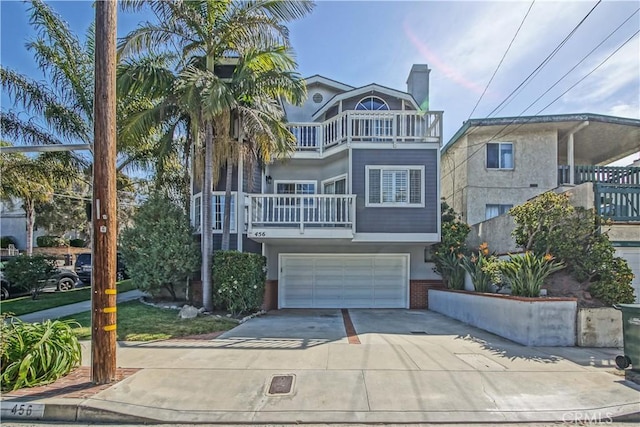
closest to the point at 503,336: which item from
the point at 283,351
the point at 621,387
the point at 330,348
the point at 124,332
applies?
the point at 621,387

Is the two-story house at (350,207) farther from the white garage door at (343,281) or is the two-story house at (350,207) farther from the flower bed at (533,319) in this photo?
the flower bed at (533,319)

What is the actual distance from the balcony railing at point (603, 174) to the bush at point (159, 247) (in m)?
14.3

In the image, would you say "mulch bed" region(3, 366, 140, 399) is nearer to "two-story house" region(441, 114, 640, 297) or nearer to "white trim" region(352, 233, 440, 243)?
"white trim" region(352, 233, 440, 243)

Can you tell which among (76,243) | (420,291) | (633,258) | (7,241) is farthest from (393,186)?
(7,241)

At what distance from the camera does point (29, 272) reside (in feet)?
45.5

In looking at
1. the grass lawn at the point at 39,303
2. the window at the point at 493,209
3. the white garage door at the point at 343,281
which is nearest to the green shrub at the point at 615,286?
the white garage door at the point at 343,281

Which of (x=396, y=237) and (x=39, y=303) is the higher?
(x=396, y=237)

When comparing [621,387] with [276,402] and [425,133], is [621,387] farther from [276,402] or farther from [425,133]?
[425,133]

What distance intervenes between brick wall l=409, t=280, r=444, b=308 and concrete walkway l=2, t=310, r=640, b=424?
594 cm

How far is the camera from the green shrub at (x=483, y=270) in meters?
10.1

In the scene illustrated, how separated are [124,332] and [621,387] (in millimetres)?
9262

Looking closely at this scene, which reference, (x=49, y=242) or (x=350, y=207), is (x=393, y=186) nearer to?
(x=350, y=207)

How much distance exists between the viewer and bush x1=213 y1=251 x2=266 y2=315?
10758 millimetres

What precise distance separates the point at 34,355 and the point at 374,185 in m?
10.0
